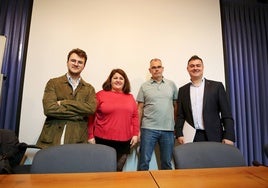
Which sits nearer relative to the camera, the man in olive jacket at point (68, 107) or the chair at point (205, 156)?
the chair at point (205, 156)

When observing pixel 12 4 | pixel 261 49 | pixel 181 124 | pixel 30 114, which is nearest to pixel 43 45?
pixel 12 4

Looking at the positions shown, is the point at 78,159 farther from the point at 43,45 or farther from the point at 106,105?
the point at 43,45

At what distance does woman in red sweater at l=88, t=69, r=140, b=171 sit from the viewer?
2250mm

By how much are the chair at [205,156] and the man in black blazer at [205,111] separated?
0.77 metres

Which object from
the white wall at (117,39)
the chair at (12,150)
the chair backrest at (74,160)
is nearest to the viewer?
the chair backrest at (74,160)

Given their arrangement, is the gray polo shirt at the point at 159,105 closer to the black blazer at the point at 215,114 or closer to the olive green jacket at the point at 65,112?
the black blazer at the point at 215,114

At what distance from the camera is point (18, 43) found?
2.78m

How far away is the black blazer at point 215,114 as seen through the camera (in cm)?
218

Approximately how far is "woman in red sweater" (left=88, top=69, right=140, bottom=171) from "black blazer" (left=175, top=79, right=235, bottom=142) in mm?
554

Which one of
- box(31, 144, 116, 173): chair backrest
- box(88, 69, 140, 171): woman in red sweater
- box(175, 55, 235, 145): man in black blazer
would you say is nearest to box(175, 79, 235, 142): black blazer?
box(175, 55, 235, 145): man in black blazer

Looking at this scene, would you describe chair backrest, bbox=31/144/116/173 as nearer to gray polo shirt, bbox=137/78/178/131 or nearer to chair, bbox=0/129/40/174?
chair, bbox=0/129/40/174

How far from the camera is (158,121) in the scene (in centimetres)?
251

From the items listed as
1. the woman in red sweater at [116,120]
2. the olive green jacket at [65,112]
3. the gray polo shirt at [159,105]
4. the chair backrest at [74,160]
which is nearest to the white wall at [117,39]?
the gray polo shirt at [159,105]

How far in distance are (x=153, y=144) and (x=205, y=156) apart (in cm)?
120
